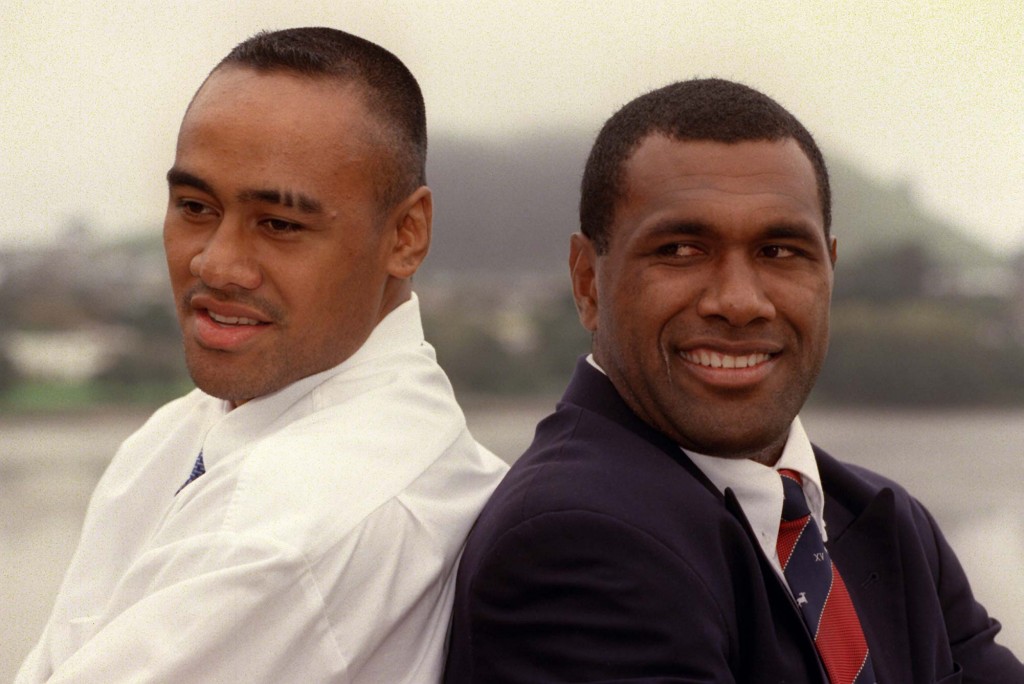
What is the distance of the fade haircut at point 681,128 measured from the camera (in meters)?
1.61

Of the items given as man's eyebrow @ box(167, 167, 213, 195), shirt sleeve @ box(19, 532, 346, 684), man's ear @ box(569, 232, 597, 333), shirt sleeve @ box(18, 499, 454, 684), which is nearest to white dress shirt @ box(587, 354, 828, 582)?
man's ear @ box(569, 232, 597, 333)

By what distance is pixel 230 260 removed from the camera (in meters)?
1.61

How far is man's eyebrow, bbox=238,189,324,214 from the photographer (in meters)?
1.59

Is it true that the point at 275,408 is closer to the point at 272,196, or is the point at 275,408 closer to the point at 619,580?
the point at 272,196

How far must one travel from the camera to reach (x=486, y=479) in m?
1.76

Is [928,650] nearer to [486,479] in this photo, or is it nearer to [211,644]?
[486,479]

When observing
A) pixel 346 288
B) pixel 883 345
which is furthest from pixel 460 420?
pixel 883 345

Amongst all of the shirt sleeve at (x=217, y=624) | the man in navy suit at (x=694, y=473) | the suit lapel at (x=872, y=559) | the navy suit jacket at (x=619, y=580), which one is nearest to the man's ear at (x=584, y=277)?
the man in navy suit at (x=694, y=473)

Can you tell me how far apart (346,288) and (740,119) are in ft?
1.83

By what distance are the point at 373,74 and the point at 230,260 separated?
34cm

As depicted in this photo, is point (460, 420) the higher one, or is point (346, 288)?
point (346, 288)

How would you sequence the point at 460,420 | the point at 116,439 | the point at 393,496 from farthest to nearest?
the point at 116,439, the point at 460,420, the point at 393,496

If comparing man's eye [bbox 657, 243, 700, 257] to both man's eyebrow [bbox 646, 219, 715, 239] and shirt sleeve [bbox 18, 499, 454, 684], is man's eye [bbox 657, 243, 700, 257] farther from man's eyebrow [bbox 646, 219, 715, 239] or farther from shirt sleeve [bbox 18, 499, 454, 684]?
shirt sleeve [bbox 18, 499, 454, 684]

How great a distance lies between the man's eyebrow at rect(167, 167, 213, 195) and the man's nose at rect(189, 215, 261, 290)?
0.04 m
